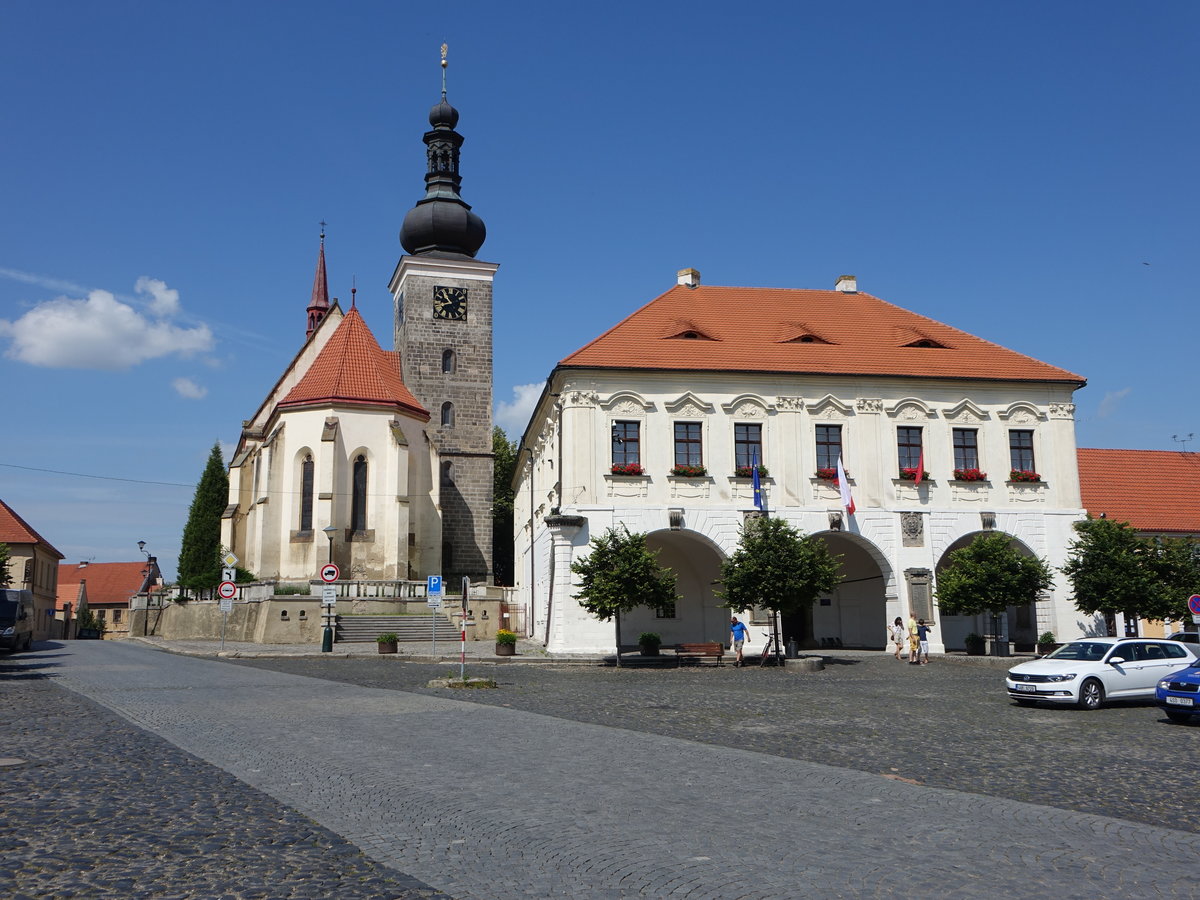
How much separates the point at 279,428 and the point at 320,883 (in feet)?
151

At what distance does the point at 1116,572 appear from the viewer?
3128cm

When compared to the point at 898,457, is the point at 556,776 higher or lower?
lower

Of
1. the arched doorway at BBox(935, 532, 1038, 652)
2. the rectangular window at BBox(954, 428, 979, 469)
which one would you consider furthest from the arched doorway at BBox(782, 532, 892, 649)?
the rectangular window at BBox(954, 428, 979, 469)

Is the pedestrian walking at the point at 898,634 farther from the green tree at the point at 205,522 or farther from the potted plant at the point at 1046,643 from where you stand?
the green tree at the point at 205,522

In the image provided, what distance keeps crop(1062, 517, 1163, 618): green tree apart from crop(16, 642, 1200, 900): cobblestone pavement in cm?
1748

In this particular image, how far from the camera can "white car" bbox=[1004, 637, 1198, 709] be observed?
18.3 meters

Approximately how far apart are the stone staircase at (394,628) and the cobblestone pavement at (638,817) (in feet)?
83.1

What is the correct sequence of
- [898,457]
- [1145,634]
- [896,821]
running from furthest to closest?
[1145,634]
[898,457]
[896,821]

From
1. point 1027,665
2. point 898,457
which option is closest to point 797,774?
point 1027,665

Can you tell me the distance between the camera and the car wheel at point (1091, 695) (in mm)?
18375

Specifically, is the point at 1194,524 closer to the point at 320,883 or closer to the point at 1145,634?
the point at 1145,634

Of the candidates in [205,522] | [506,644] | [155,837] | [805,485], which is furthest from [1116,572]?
[205,522]

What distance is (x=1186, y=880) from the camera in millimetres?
6652

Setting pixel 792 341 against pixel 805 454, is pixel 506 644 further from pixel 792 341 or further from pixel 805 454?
pixel 792 341
